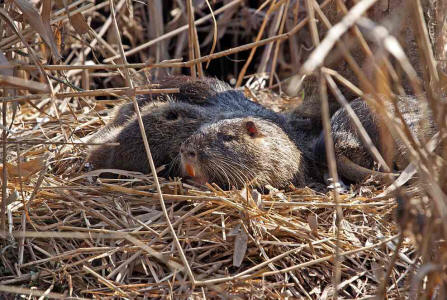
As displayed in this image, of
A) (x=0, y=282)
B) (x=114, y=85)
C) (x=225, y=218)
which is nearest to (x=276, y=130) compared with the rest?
(x=225, y=218)

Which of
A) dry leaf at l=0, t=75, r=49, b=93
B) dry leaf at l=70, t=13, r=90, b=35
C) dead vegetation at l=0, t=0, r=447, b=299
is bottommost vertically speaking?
dead vegetation at l=0, t=0, r=447, b=299

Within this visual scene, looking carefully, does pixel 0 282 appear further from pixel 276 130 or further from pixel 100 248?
pixel 276 130

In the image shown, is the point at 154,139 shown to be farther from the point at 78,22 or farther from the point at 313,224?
the point at 313,224

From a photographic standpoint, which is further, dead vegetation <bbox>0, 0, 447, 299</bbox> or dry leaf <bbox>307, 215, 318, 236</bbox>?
dry leaf <bbox>307, 215, 318, 236</bbox>

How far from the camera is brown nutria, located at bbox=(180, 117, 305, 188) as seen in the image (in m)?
3.67

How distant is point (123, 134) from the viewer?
3979 millimetres

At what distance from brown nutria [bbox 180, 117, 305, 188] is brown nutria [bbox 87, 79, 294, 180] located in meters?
0.22

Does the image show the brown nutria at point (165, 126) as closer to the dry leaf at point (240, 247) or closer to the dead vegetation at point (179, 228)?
the dead vegetation at point (179, 228)

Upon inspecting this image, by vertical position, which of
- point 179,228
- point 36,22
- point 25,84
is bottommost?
point 179,228

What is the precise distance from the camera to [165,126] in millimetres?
4039

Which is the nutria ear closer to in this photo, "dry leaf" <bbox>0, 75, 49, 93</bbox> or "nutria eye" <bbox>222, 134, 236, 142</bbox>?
"nutria eye" <bbox>222, 134, 236, 142</bbox>

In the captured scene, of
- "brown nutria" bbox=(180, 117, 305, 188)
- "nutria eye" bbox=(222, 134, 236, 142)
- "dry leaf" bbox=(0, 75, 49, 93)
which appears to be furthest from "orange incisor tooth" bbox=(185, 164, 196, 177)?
"dry leaf" bbox=(0, 75, 49, 93)

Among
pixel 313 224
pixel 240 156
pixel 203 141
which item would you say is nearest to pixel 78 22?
pixel 203 141

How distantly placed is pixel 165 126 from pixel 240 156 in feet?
1.83
